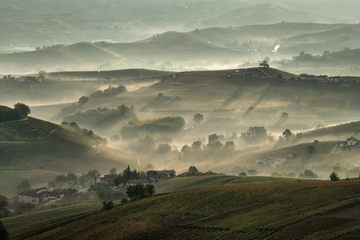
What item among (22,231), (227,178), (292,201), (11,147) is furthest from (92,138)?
(292,201)

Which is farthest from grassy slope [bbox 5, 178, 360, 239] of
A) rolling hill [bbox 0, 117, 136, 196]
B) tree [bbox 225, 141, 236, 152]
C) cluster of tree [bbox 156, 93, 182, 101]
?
cluster of tree [bbox 156, 93, 182, 101]

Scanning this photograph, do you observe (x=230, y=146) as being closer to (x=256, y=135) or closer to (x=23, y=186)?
(x=256, y=135)

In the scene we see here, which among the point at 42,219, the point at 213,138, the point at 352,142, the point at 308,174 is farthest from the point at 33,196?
the point at 213,138

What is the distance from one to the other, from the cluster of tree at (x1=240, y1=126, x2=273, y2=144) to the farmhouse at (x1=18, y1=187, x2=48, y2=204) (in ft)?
160

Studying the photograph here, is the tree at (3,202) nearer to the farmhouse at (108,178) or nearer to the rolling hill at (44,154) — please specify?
the rolling hill at (44,154)

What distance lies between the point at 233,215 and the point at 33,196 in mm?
36891

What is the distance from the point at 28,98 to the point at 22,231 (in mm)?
123868

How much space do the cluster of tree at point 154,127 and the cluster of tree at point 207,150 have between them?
15.5 m

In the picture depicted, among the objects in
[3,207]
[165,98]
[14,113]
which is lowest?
[3,207]

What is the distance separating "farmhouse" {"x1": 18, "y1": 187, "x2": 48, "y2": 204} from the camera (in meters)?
91.7

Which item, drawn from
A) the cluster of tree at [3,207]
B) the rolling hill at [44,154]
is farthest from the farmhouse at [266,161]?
the cluster of tree at [3,207]

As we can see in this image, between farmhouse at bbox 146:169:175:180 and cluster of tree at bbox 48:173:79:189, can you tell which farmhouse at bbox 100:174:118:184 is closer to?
cluster of tree at bbox 48:173:79:189

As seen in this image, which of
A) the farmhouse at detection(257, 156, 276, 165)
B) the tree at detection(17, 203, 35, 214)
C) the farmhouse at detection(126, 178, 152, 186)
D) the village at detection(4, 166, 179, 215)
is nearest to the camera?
the tree at detection(17, 203, 35, 214)

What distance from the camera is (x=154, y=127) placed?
147 m
